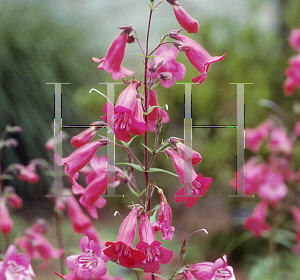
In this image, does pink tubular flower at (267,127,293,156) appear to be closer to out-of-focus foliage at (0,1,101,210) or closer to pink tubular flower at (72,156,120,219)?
pink tubular flower at (72,156,120,219)

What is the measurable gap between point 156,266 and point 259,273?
1190 millimetres

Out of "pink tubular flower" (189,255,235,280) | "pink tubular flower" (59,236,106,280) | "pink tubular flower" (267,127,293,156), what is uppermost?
"pink tubular flower" (267,127,293,156)

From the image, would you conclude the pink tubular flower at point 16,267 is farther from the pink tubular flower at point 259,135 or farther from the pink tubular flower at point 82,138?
the pink tubular flower at point 259,135

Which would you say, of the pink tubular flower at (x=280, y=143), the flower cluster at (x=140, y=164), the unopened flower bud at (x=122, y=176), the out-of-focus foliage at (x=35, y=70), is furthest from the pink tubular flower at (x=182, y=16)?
the out-of-focus foliage at (x=35, y=70)

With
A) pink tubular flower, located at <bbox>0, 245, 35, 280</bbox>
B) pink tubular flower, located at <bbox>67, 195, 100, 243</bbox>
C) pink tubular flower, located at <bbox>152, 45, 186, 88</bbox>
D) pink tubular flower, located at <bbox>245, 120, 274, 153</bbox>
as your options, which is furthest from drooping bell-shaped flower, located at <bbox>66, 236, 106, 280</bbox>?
pink tubular flower, located at <bbox>245, 120, 274, 153</bbox>

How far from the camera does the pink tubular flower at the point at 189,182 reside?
1.69 ft

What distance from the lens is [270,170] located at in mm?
1434

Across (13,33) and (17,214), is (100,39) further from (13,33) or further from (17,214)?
(17,214)

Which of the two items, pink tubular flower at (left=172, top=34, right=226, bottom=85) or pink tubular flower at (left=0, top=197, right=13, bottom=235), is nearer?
pink tubular flower at (left=172, top=34, right=226, bottom=85)

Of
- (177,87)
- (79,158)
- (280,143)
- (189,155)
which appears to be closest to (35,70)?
(177,87)

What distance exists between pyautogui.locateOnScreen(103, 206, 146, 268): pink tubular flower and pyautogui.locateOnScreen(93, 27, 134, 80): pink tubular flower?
26 cm

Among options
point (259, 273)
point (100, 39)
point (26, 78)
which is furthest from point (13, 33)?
point (259, 273)

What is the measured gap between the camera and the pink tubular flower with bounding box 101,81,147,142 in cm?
45

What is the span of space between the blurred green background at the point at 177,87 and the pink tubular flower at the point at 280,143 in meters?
0.59
